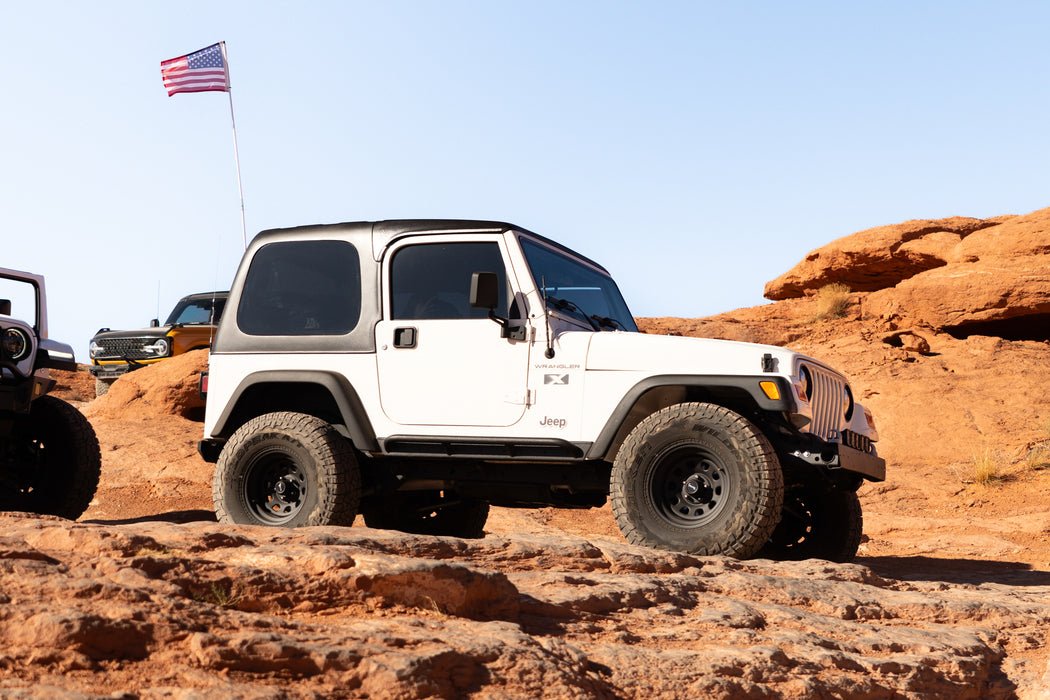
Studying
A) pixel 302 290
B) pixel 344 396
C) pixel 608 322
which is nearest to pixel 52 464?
pixel 302 290

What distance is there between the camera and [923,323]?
19.5 m

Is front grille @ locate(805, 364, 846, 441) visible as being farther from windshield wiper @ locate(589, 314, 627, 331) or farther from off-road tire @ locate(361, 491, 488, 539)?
off-road tire @ locate(361, 491, 488, 539)

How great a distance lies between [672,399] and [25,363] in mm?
4611

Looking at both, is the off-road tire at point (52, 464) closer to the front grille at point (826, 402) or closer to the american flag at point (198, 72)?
the front grille at point (826, 402)

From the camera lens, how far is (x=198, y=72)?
19.4 metres

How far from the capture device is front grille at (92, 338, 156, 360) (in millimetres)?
15773

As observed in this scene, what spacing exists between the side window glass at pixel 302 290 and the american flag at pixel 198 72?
562 inches

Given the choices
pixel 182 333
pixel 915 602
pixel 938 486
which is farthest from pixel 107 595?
pixel 182 333

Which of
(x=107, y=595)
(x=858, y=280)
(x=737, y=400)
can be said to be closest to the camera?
(x=107, y=595)

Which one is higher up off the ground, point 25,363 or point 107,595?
point 25,363

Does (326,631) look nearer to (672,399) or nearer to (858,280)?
(672,399)

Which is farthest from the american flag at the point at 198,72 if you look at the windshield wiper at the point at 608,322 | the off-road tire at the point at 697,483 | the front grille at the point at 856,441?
the off-road tire at the point at 697,483

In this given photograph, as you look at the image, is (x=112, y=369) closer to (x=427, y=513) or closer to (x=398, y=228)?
(x=427, y=513)

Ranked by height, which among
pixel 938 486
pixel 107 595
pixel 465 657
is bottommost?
pixel 938 486
